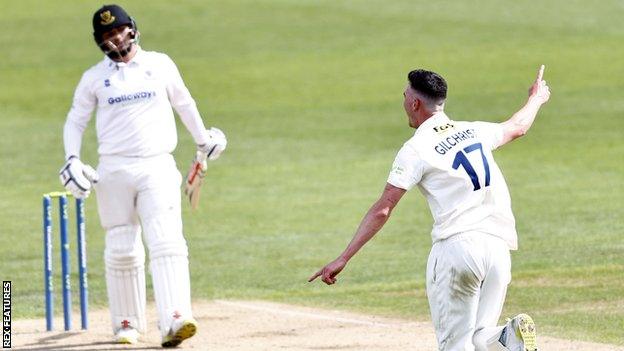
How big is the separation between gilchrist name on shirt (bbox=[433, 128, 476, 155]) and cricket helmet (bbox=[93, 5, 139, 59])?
317cm

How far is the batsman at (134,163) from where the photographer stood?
31.2ft

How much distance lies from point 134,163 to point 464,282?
10.6 ft

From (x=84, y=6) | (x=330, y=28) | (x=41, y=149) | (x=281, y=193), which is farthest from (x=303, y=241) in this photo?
(x=84, y=6)

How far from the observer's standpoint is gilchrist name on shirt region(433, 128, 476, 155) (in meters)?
7.12

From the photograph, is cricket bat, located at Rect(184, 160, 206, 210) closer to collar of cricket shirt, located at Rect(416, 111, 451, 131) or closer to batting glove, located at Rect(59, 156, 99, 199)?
batting glove, located at Rect(59, 156, 99, 199)

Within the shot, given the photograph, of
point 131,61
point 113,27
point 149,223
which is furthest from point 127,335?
point 113,27

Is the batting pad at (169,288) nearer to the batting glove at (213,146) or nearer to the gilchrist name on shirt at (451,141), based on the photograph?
the batting glove at (213,146)

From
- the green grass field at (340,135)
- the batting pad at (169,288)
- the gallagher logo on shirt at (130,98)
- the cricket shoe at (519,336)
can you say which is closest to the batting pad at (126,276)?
the batting pad at (169,288)

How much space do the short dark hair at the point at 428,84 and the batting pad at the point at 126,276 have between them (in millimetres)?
3145

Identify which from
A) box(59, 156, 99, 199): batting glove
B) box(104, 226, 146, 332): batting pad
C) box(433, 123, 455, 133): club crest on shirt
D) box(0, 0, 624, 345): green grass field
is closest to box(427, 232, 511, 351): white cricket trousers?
box(433, 123, 455, 133): club crest on shirt

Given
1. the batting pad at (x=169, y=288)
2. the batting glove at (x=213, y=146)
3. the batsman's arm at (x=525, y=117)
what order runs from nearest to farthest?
the batsman's arm at (x=525, y=117), the batting pad at (x=169, y=288), the batting glove at (x=213, y=146)

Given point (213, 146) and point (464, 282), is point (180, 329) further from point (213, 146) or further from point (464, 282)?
point (464, 282)

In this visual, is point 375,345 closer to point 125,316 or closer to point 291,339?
point 291,339

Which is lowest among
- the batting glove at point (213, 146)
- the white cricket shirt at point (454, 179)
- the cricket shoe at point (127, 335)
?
the cricket shoe at point (127, 335)
